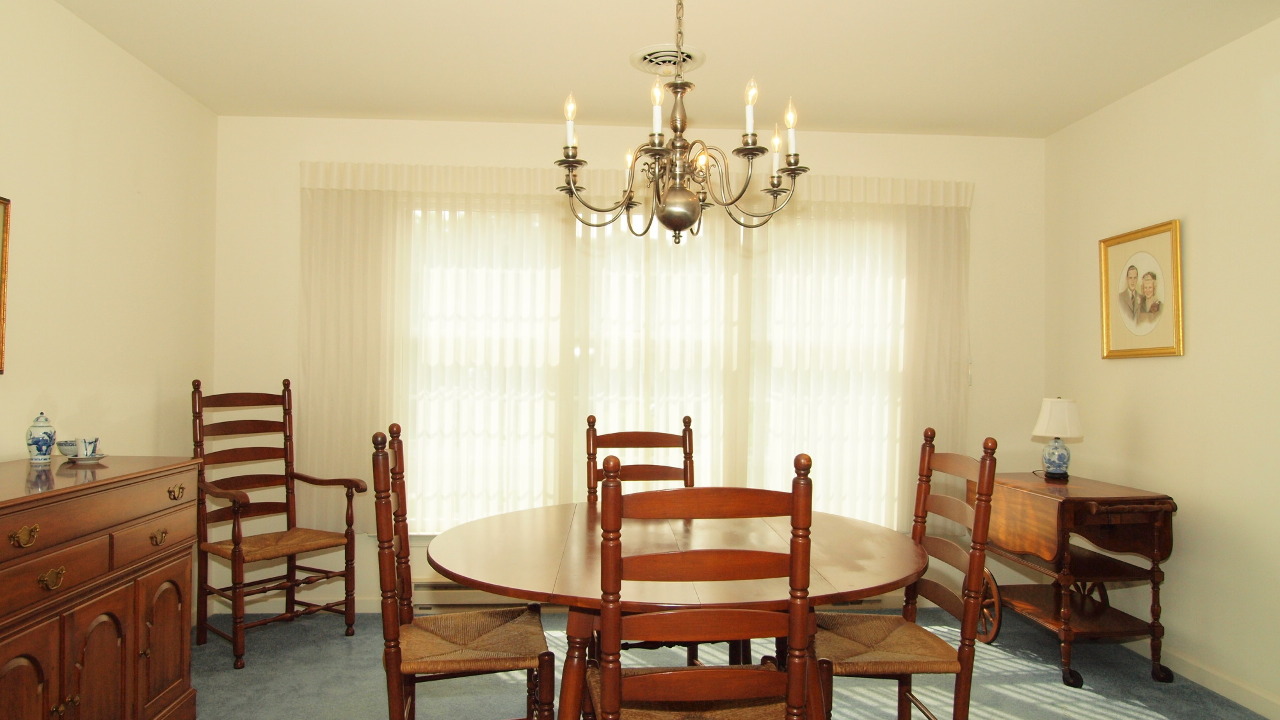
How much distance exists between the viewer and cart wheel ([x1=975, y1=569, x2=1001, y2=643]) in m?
3.51

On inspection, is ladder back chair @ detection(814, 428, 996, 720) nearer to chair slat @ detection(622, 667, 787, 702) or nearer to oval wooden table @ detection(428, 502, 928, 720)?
oval wooden table @ detection(428, 502, 928, 720)

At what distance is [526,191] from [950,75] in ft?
7.09

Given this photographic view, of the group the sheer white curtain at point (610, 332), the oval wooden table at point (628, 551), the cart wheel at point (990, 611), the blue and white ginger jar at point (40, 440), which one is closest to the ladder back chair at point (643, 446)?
the oval wooden table at point (628, 551)

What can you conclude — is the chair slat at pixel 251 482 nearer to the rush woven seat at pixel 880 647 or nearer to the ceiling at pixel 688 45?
the ceiling at pixel 688 45

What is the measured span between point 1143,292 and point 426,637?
11.4 feet

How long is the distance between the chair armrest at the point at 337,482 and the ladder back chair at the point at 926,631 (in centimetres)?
232

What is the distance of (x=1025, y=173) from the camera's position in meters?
4.39

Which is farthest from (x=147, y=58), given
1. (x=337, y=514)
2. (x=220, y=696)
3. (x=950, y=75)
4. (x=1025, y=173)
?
(x=1025, y=173)

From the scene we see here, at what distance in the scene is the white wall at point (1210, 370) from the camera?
2980 millimetres

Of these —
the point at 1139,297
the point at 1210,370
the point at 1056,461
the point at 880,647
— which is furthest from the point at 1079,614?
the point at 880,647

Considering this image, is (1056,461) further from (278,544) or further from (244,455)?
(244,455)

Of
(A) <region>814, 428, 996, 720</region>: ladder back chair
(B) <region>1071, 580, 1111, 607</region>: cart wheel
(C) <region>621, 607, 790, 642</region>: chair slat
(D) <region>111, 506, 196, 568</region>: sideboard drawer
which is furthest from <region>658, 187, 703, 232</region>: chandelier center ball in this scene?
(B) <region>1071, 580, 1111, 607</region>: cart wheel

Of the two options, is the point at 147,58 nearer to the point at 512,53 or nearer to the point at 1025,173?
the point at 512,53

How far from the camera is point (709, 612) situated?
1580mm
